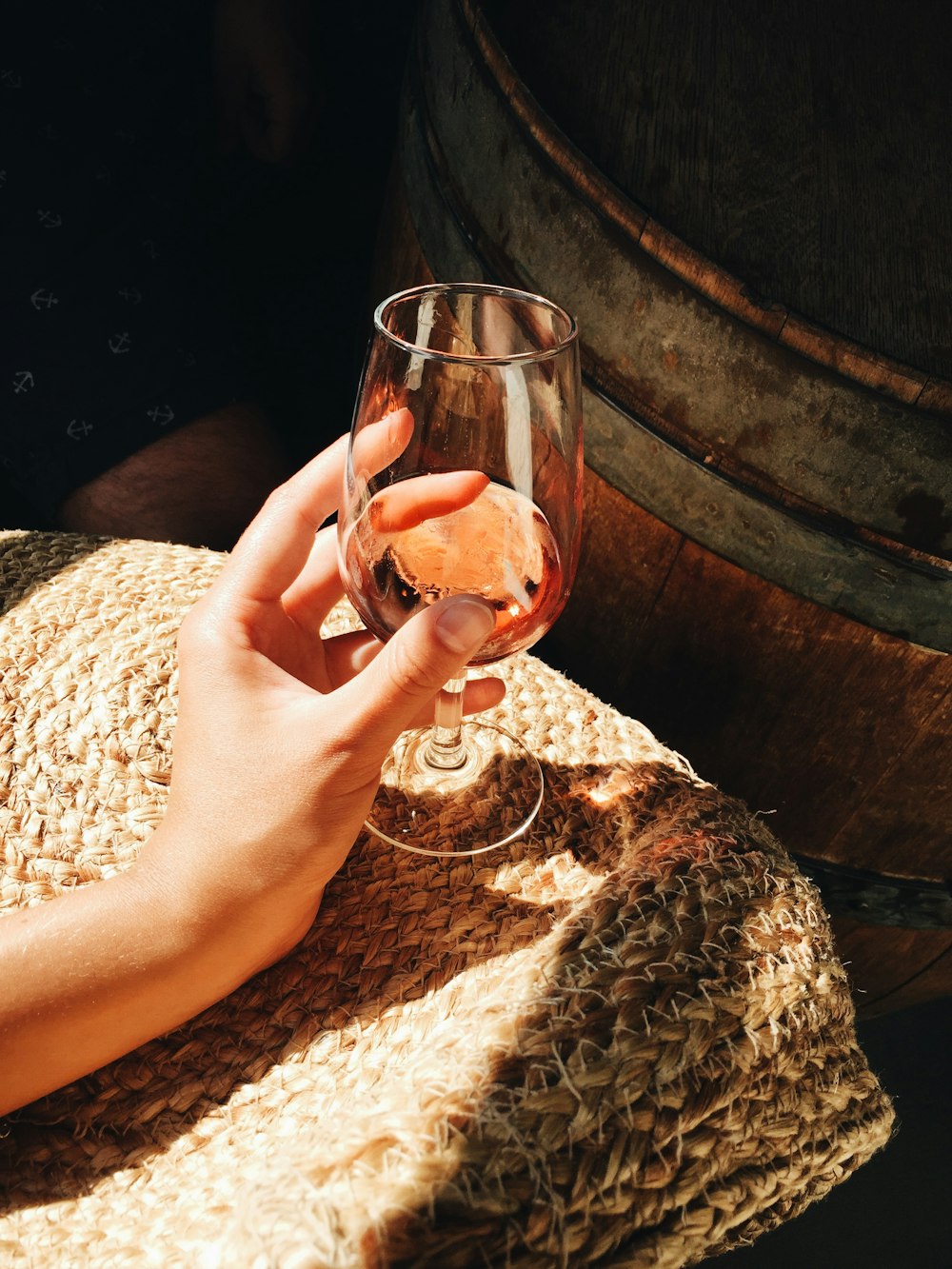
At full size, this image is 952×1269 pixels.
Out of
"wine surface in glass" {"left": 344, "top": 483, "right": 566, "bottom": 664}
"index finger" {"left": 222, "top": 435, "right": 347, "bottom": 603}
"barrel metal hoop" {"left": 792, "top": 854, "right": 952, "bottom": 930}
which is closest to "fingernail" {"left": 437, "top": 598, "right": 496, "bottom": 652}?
"wine surface in glass" {"left": 344, "top": 483, "right": 566, "bottom": 664}

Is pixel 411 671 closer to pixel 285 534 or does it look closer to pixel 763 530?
pixel 285 534

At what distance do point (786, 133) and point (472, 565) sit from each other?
1.60ft

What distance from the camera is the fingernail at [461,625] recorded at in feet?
1.90

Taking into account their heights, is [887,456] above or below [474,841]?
above

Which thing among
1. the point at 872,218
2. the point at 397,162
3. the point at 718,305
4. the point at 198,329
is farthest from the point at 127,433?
the point at 872,218

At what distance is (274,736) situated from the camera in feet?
2.21

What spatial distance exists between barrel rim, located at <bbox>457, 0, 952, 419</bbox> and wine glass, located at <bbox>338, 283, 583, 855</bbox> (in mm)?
140

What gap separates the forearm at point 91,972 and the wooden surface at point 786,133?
679 mm

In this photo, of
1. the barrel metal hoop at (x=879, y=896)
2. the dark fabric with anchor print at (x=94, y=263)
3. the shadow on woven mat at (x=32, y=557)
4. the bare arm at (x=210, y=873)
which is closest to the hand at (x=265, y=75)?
the dark fabric with anchor print at (x=94, y=263)

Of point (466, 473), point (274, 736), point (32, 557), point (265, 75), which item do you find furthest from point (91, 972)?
point (265, 75)

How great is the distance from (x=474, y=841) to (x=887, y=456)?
0.49m

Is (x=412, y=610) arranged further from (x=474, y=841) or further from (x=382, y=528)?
(x=474, y=841)

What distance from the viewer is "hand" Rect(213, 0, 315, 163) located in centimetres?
142

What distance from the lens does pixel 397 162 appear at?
1.11 meters
